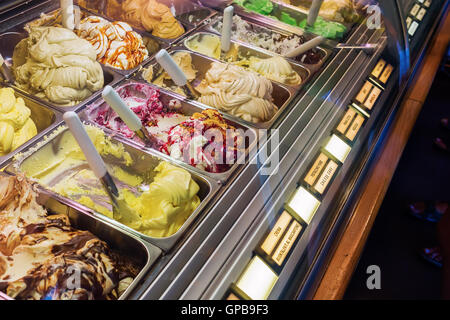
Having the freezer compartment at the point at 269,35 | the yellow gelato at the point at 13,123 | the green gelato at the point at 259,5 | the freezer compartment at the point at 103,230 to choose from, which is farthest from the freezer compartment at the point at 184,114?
the green gelato at the point at 259,5

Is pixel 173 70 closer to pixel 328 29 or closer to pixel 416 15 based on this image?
pixel 328 29

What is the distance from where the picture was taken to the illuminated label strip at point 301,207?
1256 millimetres

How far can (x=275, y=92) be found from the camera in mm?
2129

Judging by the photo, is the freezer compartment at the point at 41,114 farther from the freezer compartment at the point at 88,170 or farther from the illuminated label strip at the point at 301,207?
the illuminated label strip at the point at 301,207

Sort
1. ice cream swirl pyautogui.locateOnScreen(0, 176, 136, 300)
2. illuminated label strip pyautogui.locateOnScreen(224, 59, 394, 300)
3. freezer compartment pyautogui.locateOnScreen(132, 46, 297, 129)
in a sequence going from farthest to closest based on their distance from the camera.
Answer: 1. freezer compartment pyautogui.locateOnScreen(132, 46, 297, 129)
2. illuminated label strip pyautogui.locateOnScreen(224, 59, 394, 300)
3. ice cream swirl pyautogui.locateOnScreen(0, 176, 136, 300)

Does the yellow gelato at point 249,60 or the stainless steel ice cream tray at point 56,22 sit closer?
the stainless steel ice cream tray at point 56,22

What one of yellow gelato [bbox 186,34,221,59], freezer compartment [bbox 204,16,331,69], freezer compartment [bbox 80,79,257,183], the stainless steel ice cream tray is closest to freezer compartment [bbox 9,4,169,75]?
the stainless steel ice cream tray

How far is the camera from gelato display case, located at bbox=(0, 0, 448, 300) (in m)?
1.30

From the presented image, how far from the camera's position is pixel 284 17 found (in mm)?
2896

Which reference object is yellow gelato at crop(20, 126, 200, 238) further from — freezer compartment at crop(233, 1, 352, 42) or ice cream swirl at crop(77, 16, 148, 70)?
freezer compartment at crop(233, 1, 352, 42)

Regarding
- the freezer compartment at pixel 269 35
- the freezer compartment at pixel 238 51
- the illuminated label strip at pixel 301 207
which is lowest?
the illuminated label strip at pixel 301 207

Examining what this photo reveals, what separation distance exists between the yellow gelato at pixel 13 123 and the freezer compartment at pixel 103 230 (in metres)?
0.25
